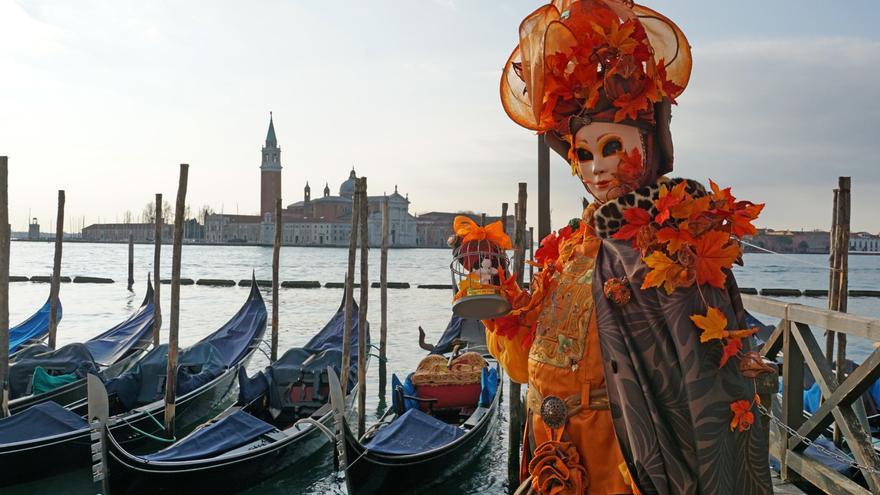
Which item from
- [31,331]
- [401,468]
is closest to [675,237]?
[401,468]

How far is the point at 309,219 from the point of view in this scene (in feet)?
309

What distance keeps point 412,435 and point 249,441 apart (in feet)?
4.10

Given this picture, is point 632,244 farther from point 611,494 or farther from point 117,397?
point 117,397

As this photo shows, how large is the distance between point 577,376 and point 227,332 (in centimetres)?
905

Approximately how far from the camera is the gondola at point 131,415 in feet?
18.4

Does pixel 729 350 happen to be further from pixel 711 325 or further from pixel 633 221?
pixel 633 221

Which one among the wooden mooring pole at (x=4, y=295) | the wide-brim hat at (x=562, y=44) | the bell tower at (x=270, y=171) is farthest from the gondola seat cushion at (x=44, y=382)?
the bell tower at (x=270, y=171)

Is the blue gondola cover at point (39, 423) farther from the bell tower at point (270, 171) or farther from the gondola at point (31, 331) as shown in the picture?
the bell tower at point (270, 171)

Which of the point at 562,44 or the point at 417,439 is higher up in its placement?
the point at 562,44

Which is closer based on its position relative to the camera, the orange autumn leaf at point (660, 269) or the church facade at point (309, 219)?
the orange autumn leaf at point (660, 269)

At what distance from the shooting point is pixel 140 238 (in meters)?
109

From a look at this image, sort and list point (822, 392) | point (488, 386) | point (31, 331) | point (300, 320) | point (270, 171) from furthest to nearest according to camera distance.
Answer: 1. point (270, 171)
2. point (300, 320)
3. point (31, 331)
4. point (488, 386)
5. point (822, 392)

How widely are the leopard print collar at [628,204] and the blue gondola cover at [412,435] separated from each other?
3790 mm

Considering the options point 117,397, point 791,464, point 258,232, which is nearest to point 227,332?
point 117,397
